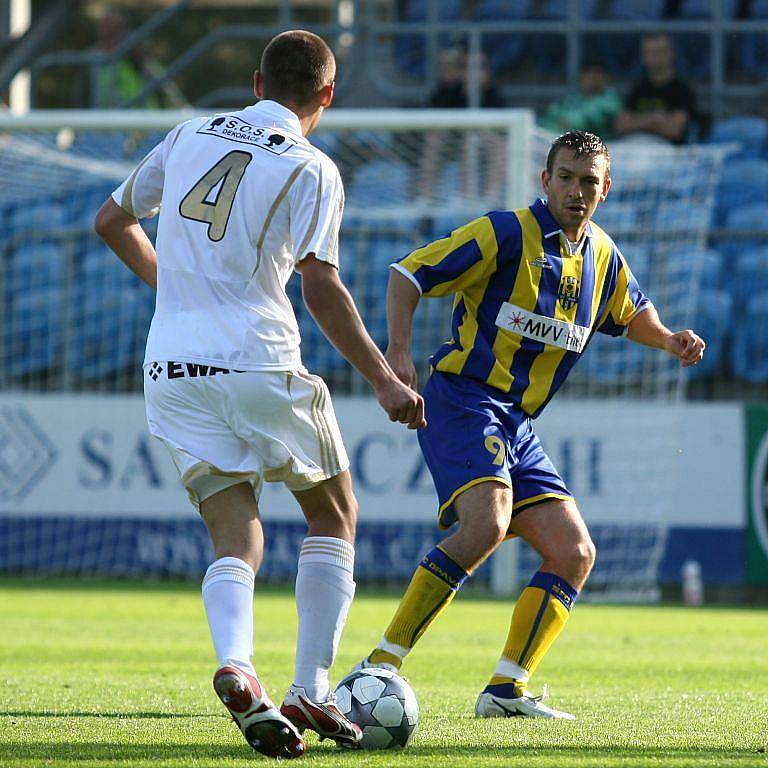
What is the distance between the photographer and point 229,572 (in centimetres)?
397

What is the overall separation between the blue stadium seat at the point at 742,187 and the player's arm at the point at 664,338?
8549 millimetres

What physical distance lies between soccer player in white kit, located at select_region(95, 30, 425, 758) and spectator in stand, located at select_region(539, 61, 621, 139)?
33.2ft

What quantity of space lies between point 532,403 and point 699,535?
6690 mm

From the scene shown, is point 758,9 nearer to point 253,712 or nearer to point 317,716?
point 317,716

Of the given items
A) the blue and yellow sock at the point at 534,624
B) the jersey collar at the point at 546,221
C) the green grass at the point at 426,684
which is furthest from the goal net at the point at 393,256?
the blue and yellow sock at the point at 534,624

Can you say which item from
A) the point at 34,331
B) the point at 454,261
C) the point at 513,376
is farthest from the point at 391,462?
the point at 454,261

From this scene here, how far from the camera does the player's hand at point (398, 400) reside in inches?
155

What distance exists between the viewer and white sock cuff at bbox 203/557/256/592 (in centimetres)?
396

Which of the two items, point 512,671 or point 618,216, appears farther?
point 618,216

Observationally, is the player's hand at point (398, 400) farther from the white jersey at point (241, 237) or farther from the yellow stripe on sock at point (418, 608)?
the yellow stripe on sock at point (418, 608)

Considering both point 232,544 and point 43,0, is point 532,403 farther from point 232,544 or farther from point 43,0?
point 43,0

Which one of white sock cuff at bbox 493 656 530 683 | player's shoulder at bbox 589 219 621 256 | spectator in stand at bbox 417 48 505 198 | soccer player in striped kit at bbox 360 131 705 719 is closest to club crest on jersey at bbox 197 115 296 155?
soccer player in striped kit at bbox 360 131 705 719

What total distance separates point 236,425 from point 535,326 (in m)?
1.68

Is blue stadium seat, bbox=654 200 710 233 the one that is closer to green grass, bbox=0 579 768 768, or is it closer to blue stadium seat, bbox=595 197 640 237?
blue stadium seat, bbox=595 197 640 237
